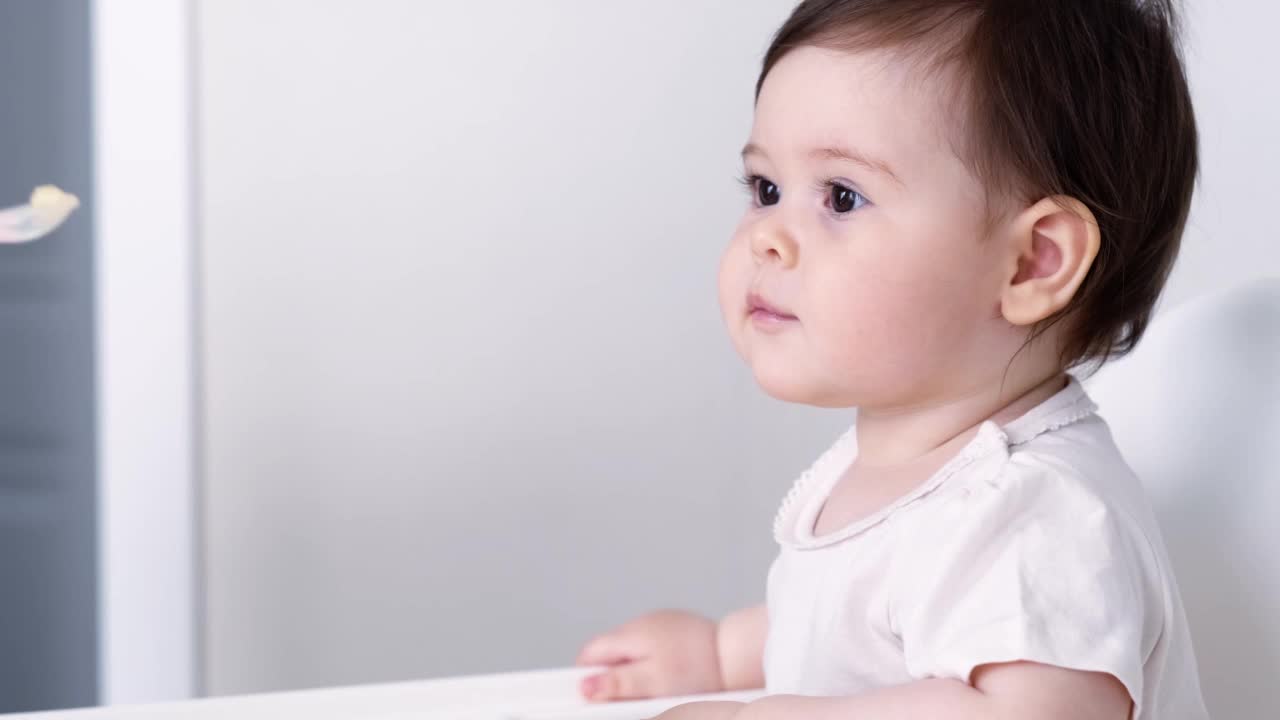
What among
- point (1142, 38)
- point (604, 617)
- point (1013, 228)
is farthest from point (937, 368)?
point (604, 617)

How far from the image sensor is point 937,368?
650 mm

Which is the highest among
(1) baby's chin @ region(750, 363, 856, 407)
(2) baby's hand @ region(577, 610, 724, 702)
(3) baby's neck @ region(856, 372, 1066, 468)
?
(1) baby's chin @ region(750, 363, 856, 407)

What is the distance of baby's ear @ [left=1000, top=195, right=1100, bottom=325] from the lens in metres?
0.62

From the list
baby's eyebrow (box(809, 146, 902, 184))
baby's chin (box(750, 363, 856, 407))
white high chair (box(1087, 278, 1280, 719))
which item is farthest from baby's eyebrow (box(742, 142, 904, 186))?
white high chair (box(1087, 278, 1280, 719))

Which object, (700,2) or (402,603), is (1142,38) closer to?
(700,2)

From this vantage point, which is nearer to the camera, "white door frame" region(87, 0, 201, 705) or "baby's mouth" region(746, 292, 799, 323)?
"baby's mouth" region(746, 292, 799, 323)

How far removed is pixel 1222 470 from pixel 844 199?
0.24m

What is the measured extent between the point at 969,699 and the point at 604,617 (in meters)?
1.16

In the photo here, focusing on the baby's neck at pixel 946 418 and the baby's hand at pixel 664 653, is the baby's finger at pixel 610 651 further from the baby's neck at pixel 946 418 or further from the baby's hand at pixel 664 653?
the baby's neck at pixel 946 418

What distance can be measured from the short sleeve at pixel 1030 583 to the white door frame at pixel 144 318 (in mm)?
607

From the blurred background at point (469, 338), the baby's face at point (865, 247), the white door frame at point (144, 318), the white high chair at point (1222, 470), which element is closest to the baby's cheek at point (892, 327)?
the baby's face at point (865, 247)

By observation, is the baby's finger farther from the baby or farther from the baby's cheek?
the baby's cheek

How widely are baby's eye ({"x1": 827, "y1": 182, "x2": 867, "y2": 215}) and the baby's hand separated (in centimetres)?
28

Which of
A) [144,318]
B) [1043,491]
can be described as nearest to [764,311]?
[1043,491]
